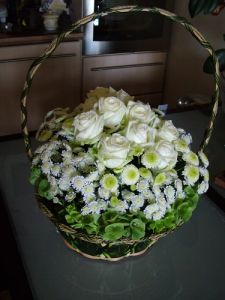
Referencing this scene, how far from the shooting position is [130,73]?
7.97 ft

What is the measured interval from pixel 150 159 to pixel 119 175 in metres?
0.06

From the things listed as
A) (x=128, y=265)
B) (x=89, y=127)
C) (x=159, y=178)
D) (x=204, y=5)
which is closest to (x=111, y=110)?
(x=89, y=127)

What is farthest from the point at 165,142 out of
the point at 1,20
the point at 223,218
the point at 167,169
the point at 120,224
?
the point at 1,20

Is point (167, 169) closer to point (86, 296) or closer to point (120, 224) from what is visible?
point (120, 224)

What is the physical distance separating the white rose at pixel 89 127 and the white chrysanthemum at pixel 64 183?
0.26 ft

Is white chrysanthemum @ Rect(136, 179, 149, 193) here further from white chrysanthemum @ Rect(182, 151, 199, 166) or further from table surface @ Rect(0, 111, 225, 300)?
table surface @ Rect(0, 111, 225, 300)

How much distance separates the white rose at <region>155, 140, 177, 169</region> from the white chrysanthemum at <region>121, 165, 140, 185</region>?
2.1 inches

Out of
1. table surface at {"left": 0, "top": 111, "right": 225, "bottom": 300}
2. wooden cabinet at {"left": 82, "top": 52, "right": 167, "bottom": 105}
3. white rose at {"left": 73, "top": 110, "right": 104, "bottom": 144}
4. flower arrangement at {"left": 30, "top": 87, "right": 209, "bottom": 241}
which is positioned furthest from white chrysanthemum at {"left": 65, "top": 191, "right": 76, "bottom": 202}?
wooden cabinet at {"left": 82, "top": 52, "right": 167, "bottom": 105}

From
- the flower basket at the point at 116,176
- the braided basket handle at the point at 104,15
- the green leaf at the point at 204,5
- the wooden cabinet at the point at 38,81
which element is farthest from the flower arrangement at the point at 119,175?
the wooden cabinet at the point at 38,81

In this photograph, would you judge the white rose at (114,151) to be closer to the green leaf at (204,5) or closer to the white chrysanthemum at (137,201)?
the white chrysanthemum at (137,201)

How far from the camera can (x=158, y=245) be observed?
2.86 ft

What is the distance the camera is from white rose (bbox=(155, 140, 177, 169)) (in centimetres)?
67

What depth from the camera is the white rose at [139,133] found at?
26.2 inches

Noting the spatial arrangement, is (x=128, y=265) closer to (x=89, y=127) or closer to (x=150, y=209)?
(x=150, y=209)
